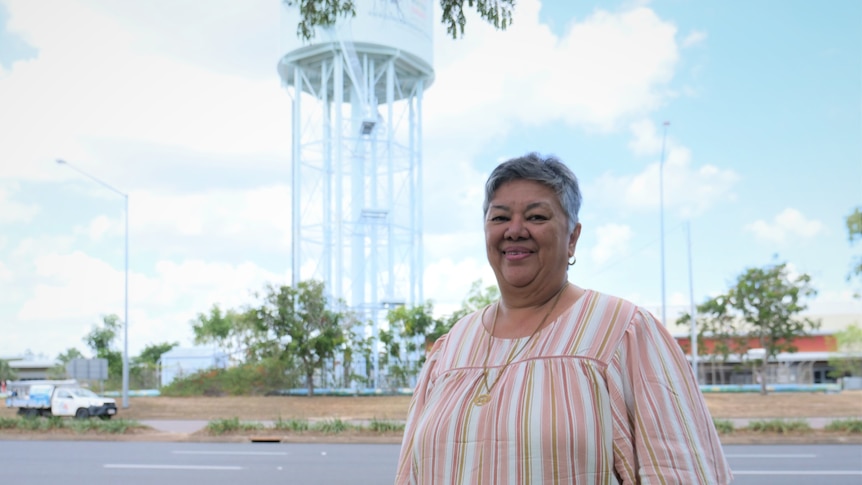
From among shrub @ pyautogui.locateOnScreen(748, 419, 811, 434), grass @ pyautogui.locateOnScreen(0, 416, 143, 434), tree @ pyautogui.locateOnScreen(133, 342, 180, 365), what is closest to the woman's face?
shrub @ pyautogui.locateOnScreen(748, 419, 811, 434)

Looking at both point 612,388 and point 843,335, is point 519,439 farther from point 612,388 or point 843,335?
point 843,335

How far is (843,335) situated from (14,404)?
140 ft

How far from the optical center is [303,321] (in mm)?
31875

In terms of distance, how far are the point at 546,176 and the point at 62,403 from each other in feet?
83.2

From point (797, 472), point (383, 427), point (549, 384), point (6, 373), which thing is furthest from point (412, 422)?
point (6, 373)

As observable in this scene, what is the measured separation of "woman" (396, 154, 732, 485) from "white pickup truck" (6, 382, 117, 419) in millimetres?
24536

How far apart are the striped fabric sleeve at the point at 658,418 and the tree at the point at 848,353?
4772 centimetres

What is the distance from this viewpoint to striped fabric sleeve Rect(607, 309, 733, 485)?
209 centimetres

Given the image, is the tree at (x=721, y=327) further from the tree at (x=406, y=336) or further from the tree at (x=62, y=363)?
the tree at (x=62, y=363)

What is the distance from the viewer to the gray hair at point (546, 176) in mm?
2436

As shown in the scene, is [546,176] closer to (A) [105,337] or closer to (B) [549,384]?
(B) [549,384]

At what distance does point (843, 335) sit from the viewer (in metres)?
48.1

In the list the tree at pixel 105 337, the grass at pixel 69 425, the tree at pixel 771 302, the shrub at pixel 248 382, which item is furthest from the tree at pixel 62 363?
the tree at pixel 771 302

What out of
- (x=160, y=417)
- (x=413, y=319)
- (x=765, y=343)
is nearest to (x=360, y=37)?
(x=413, y=319)
